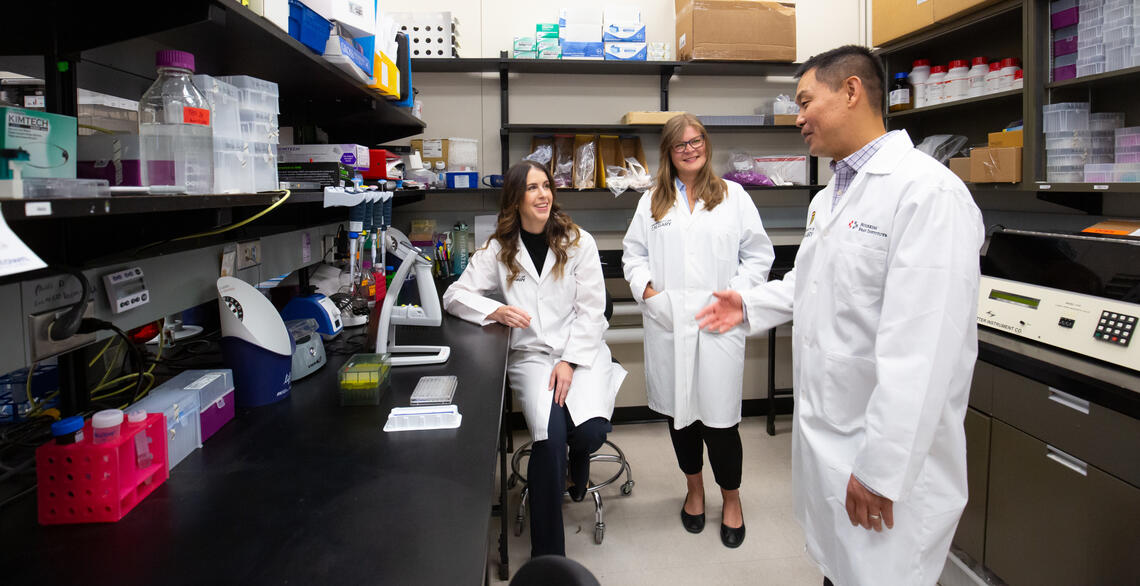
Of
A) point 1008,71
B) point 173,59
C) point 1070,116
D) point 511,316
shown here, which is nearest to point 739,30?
point 1008,71

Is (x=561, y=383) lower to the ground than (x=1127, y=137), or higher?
lower

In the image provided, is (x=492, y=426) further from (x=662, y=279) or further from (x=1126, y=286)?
(x=1126, y=286)

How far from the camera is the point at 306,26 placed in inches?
59.7

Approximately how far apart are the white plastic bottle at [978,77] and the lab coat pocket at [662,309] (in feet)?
5.43

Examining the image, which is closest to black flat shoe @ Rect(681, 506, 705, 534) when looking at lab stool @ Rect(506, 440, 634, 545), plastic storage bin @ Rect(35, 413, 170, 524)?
lab stool @ Rect(506, 440, 634, 545)

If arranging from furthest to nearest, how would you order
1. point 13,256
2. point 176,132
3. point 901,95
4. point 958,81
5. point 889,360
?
point 901,95 < point 958,81 < point 889,360 < point 176,132 < point 13,256

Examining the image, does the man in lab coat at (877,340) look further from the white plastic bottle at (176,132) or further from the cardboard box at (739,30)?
the cardboard box at (739,30)

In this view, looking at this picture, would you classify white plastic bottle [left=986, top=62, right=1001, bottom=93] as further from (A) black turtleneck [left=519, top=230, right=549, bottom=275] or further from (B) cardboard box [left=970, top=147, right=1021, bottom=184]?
(A) black turtleneck [left=519, top=230, right=549, bottom=275]

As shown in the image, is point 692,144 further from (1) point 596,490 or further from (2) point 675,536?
(2) point 675,536

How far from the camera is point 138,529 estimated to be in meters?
0.96

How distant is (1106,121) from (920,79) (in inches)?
35.4

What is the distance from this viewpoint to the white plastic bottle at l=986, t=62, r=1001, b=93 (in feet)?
8.81

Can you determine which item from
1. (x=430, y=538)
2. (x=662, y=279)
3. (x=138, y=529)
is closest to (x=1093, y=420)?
(x=662, y=279)

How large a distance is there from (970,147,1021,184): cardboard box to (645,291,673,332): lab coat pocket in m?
1.39
